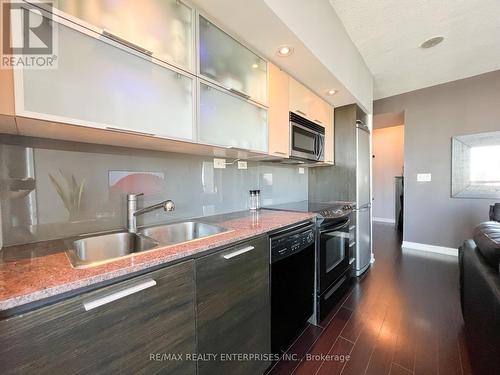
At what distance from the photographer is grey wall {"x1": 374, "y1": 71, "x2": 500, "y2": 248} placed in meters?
3.18

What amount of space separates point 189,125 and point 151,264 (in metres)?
0.74

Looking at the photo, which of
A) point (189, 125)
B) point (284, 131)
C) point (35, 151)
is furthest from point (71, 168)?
point (284, 131)

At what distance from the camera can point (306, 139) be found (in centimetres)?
214

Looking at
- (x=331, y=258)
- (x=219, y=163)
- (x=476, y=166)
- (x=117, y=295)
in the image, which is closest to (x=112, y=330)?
(x=117, y=295)

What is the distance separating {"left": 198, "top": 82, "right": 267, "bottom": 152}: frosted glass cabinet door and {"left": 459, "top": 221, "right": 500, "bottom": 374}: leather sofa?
147 centimetres

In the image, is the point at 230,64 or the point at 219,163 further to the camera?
the point at 219,163

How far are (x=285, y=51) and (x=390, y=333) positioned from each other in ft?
7.63

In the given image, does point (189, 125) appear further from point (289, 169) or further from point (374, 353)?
point (374, 353)

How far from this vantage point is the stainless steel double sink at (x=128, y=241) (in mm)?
1029

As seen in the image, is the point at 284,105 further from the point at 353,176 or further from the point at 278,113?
the point at 353,176

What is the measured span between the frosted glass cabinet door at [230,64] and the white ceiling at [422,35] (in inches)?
41.5

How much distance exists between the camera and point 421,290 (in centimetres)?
235

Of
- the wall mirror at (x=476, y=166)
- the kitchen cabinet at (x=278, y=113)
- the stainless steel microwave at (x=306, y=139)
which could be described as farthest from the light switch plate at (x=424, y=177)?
the kitchen cabinet at (x=278, y=113)

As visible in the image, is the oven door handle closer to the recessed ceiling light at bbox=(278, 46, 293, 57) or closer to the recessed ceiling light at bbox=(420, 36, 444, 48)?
the recessed ceiling light at bbox=(278, 46, 293, 57)
